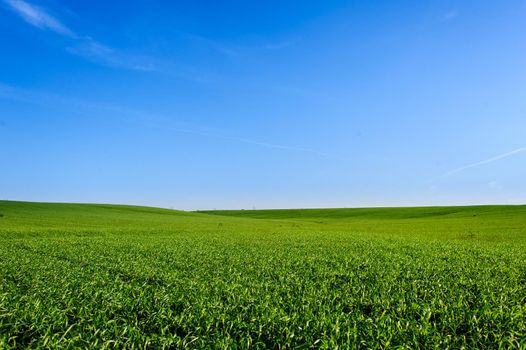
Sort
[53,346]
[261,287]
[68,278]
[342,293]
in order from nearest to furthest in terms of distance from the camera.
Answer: [53,346], [342,293], [261,287], [68,278]

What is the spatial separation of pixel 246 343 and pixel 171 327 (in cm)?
173

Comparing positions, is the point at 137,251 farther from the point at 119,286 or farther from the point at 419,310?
the point at 419,310

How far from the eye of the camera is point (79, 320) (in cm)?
721

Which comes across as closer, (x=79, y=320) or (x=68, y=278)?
(x=79, y=320)

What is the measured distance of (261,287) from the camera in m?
10.1

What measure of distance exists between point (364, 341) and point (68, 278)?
31.9 feet

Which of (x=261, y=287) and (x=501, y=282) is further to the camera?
(x=501, y=282)

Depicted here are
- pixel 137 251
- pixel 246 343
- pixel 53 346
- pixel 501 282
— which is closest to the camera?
pixel 53 346

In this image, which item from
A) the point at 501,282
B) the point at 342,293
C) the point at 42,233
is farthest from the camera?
the point at 42,233

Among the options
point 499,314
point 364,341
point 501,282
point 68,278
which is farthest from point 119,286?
point 501,282

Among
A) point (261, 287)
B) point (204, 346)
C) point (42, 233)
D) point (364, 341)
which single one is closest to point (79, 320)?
point (204, 346)

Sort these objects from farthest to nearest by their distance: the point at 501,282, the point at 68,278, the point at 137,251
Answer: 1. the point at 137,251
2. the point at 68,278
3. the point at 501,282

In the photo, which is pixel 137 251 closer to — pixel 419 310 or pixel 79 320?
pixel 79 320

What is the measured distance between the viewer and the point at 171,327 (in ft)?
22.3
